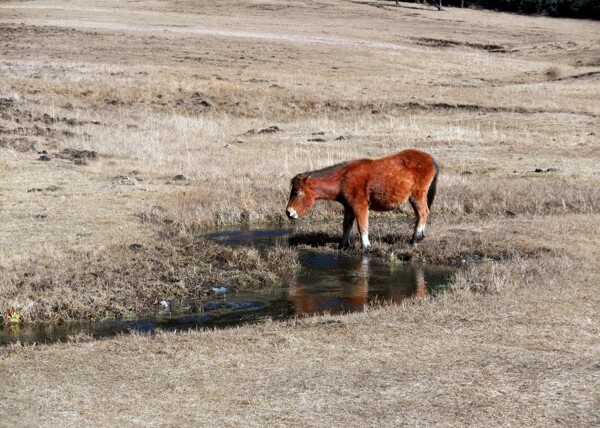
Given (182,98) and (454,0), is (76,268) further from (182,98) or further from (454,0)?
(454,0)

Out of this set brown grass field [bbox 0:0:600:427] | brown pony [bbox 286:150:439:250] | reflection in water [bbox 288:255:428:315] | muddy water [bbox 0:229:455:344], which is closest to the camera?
brown grass field [bbox 0:0:600:427]

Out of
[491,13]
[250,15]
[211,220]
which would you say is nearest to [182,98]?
[211,220]

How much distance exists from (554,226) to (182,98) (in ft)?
76.5

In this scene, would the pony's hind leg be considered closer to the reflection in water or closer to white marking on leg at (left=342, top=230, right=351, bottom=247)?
the reflection in water

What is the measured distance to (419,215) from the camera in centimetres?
1709

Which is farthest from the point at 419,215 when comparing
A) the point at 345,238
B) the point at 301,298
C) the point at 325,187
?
the point at 301,298

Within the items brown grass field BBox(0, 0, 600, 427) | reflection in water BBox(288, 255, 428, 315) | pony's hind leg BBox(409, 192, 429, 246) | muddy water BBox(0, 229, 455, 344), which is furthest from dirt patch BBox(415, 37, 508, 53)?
reflection in water BBox(288, 255, 428, 315)

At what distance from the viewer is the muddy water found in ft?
41.8

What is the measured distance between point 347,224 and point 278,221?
360 cm

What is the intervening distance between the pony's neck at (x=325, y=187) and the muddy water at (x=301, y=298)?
1.26 m

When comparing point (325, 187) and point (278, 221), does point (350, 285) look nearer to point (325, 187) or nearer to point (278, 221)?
point (325, 187)

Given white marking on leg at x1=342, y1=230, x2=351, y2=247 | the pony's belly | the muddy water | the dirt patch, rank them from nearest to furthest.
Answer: the muddy water, the pony's belly, white marking on leg at x1=342, y1=230, x2=351, y2=247, the dirt patch

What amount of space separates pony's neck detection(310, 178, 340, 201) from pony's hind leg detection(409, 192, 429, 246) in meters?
1.59

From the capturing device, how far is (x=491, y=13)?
93.6m
